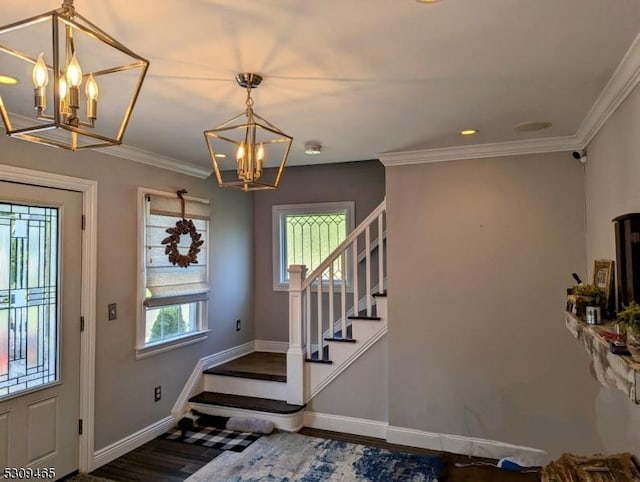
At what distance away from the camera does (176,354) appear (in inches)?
167

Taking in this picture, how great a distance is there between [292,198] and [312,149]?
1737 mm

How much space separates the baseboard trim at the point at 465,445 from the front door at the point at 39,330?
2.59 m

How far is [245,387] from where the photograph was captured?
4.43m

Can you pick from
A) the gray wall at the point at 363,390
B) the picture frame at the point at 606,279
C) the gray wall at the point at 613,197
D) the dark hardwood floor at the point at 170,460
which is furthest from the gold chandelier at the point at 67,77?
the gray wall at the point at 363,390

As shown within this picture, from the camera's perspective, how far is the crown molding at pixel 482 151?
3.42m

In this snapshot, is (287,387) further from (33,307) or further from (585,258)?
(585,258)

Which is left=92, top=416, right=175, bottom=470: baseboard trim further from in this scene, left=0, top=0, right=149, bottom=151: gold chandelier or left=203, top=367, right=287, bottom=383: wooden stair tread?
left=0, top=0, right=149, bottom=151: gold chandelier

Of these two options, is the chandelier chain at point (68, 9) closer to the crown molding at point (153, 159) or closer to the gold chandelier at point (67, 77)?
the gold chandelier at point (67, 77)

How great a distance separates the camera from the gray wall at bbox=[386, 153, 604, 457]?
3.42 m

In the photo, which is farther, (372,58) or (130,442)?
(130,442)

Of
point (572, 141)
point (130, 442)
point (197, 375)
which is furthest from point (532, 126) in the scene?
point (130, 442)

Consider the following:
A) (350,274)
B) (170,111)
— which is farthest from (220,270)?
(170,111)

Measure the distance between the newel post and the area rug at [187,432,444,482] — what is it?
17.4 inches

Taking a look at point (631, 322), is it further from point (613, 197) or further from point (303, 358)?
point (303, 358)
